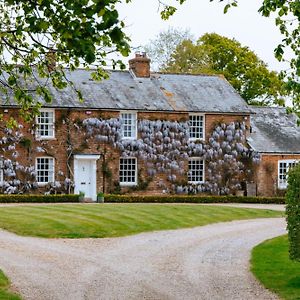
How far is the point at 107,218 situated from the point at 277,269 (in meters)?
11.5

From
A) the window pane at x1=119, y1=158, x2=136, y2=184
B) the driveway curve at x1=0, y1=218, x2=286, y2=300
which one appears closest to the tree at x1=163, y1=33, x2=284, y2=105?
the window pane at x1=119, y1=158, x2=136, y2=184

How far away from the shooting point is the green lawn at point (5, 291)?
12.4 m

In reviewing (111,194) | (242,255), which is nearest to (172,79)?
(111,194)

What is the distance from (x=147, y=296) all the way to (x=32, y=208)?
1748 centimetres

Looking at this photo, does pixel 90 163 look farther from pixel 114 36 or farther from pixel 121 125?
pixel 114 36

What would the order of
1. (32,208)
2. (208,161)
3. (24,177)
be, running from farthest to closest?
(208,161), (24,177), (32,208)

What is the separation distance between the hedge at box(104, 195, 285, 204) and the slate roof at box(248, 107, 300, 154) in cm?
407

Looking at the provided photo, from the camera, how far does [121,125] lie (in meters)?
41.2

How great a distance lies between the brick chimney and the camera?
→ 43812mm

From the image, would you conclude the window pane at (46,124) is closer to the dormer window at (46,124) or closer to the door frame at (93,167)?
the dormer window at (46,124)

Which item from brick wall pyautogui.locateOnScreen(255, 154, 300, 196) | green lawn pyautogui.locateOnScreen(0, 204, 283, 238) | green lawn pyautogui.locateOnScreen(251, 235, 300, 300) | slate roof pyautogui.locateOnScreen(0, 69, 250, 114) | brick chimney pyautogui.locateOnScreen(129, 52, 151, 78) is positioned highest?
brick chimney pyautogui.locateOnScreen(129, 52, 151, 78)

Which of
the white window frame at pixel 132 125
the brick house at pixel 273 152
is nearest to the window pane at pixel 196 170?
the brick house at pixel 273 152

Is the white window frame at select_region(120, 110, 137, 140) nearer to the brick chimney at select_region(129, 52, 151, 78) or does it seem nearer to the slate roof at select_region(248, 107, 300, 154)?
the brick chimney at select_region(129, 52, 151, 78)

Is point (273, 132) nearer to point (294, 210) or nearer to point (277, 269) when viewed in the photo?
point (277, 269)
